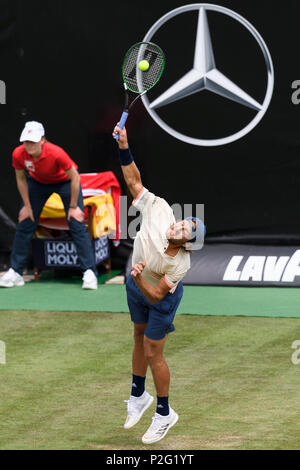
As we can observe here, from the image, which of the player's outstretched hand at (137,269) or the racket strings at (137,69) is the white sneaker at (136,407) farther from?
the racket strings at (137,69)

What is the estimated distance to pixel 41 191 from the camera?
10922 mm

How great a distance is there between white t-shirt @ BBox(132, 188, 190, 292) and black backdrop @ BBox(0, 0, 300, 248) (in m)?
4.97

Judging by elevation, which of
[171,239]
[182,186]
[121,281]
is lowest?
[121,281]

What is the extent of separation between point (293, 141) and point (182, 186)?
1.43 meters

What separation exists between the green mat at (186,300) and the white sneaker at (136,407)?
10.6ft

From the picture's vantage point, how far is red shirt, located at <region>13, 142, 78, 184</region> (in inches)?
412

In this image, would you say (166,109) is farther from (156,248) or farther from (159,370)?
(159,370)

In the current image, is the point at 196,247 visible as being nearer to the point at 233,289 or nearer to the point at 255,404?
the point at 233,289

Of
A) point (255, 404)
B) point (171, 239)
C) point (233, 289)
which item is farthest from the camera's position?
point (233, 289)

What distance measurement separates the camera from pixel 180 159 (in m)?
11.5

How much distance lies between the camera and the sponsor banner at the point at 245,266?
1077 centimetres

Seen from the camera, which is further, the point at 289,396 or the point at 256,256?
A: the point at 256,256

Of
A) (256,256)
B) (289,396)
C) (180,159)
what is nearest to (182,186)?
(180,159)

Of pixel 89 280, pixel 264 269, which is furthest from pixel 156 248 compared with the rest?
pixel 264 269
